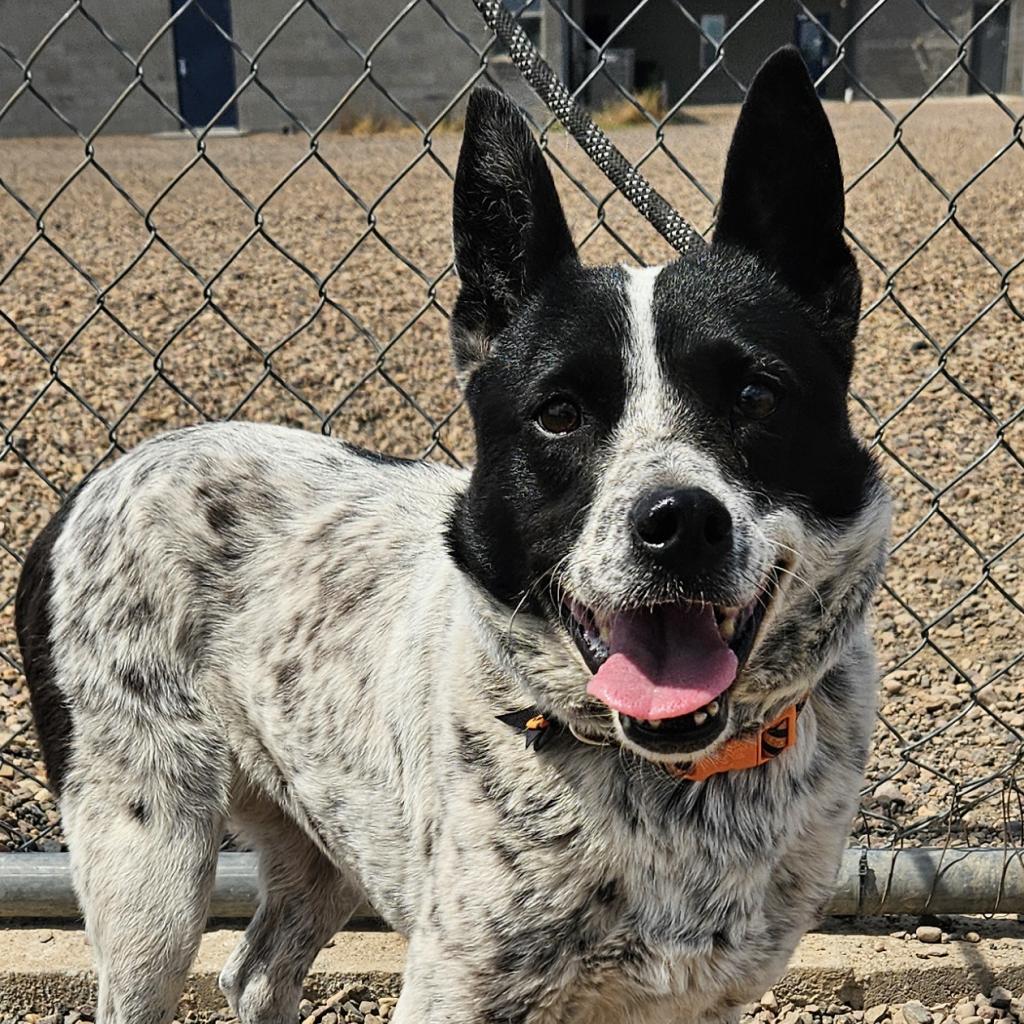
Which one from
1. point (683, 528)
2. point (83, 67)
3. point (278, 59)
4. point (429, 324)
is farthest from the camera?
point (83, 67)

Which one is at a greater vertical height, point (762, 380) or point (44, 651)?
point (762, 380)

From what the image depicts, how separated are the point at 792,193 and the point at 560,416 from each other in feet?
1.73

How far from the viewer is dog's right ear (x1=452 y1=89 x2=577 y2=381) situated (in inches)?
80.2

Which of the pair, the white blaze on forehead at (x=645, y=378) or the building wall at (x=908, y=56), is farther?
the building wall at (x=908, y=56)

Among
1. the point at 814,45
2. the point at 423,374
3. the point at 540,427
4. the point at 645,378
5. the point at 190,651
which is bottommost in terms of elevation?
the point at 423,374

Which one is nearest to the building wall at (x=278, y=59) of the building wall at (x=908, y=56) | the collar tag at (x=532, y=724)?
the building wall at (x=908, y=56)

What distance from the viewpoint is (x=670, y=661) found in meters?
1.87

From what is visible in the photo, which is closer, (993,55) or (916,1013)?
(916,1013)

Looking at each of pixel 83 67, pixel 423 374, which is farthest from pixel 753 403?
pixel 83 67

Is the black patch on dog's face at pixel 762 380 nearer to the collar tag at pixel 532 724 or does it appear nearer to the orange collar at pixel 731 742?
the orange collar at pixel 731 742

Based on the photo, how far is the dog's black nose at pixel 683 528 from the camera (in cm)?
175

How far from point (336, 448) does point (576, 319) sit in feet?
2.99

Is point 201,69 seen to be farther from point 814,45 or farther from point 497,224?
point 497,224

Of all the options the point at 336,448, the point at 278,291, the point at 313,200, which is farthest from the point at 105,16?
the point at 336,448
